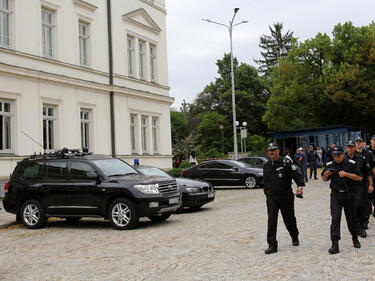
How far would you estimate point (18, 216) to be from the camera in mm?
12469

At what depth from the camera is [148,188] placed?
11.2 meters

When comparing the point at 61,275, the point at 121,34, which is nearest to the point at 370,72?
the point at 121,34

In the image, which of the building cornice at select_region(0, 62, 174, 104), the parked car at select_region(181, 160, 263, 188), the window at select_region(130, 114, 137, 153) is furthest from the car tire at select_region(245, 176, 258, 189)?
the building cornice at select_region(0, 62, 174, 104)

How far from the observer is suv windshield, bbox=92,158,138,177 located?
1179cm

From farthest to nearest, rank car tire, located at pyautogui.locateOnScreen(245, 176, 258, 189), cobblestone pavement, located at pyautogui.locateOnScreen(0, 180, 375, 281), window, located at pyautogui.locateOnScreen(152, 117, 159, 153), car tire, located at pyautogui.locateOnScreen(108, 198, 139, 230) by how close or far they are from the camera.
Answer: window, located at pyautogui.locateOnScreen(152, 117, 159, 153) < car tire, located at pyautogui.locateOnScreen(245, 176, 258, 189) < car tire, located at pyautogui.locateOnScreen(108, 198, 139, 230) < cobblestone pavement, located at pyautogui.locateOnScreen(0, 180, 375, 281)

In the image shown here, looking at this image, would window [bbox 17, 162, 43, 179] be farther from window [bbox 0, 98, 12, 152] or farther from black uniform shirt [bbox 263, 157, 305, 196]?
window [bbox 0, 98, 12, 152]

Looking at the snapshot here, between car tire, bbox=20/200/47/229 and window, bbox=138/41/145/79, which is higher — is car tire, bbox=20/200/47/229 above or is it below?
below

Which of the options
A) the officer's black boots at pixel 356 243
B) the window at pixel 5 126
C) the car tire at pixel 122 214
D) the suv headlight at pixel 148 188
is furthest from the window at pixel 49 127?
the officer's black boots at pixel 356 243

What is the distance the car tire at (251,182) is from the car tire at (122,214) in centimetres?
1191

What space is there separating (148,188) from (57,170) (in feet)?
8.37

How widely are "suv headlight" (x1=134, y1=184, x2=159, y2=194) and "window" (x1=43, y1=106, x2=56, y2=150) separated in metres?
11.4

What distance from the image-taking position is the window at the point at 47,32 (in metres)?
21.8

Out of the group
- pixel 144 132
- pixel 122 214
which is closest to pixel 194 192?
pixel 122 214

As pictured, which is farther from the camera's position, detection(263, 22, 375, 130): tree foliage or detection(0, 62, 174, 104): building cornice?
detection(263, 22, 375, 130): tree foliage
